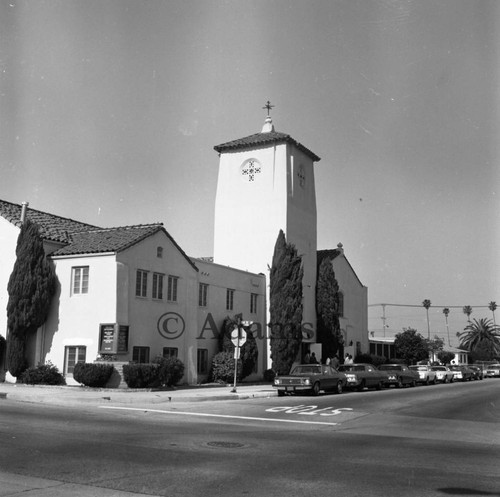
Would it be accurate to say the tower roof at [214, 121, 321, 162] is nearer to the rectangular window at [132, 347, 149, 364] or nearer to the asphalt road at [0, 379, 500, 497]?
the rectangular window at [132, 347, 149, 364]

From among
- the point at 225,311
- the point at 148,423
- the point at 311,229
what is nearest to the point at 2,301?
the point at 225,311

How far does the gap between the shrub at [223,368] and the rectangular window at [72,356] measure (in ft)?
24.9

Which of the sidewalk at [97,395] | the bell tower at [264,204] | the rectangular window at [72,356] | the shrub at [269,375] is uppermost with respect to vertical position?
the bell tower at [264,204]

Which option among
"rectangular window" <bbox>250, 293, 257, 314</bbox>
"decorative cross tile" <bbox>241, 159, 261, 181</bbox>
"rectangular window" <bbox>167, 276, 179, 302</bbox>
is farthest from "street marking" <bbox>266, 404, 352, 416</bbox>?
"decorative cross tile" <bbox>241, 159, 261, 181</bbox>

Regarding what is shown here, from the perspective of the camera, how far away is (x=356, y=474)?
8.86 m

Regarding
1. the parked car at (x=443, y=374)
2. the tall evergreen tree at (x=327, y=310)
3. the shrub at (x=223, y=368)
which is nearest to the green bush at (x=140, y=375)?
the shrub at (x=223, y=368)

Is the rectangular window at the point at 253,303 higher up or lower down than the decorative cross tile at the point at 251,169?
lower down

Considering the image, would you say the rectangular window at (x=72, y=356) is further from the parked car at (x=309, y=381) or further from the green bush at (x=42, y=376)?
the parked car at (x=309, y=381)

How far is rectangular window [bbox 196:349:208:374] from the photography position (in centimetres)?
3216

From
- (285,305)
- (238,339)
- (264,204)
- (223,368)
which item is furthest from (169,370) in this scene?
(264,204)

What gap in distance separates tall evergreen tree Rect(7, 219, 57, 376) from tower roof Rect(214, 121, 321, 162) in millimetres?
18460

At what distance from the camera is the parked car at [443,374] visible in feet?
144

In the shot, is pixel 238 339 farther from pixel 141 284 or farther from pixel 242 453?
pixel 242 453

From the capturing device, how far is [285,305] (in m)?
37.6
